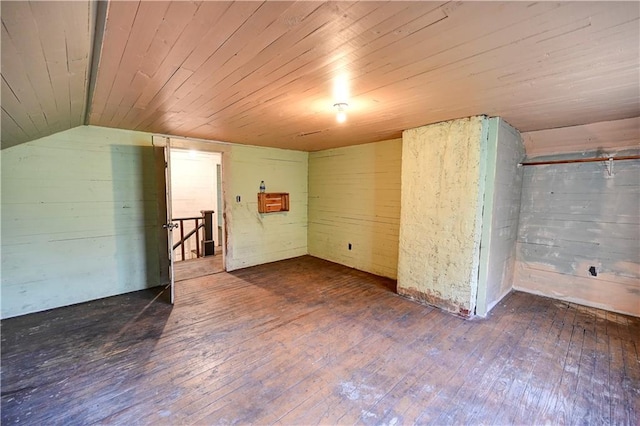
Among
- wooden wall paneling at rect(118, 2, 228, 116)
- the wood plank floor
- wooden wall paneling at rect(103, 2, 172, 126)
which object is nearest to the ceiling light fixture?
wooden wall paneling at rect(118, 2, 228, 116)

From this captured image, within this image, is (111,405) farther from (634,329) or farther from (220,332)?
(634,329)

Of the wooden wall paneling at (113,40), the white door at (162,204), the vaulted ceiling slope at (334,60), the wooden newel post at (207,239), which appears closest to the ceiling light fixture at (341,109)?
the vaulted ceiling slope at (334,60)

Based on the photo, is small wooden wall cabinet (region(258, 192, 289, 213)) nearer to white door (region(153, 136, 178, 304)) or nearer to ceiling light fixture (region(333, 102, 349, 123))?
white door (region(153, 136, 178, 304))

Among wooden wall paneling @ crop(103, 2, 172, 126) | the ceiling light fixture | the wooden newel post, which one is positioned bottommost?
the wooden newel post

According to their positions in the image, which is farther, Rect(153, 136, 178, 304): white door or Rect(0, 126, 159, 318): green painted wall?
Rect(153, 136, 178, 304): white door

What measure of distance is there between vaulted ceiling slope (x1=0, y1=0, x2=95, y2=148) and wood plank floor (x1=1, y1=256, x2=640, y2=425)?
198 centimetres

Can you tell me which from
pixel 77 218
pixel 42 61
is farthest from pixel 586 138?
pixel 77 218

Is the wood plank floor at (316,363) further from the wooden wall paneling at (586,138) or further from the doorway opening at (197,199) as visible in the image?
the doorway opening at (197,199)

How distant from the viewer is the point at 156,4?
112 cm

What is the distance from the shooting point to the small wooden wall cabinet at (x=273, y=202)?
5023 millimetres

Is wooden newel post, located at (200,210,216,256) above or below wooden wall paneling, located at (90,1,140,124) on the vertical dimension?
below

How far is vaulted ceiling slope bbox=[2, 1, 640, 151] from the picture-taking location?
3.84 ft

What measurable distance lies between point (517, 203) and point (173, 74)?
4.26m

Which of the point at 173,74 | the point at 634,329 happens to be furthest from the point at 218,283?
the point at 634,329
